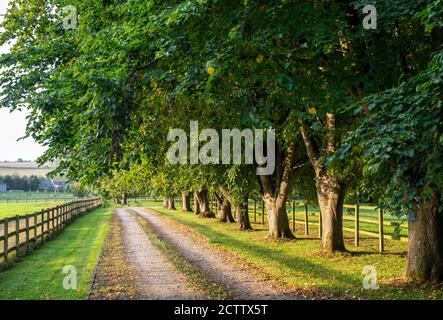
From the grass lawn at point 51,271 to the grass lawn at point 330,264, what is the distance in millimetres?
4363

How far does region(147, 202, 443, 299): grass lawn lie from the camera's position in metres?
10.1

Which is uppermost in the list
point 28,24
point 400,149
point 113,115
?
point 28,24

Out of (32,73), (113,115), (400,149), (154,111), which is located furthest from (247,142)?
(400,149)

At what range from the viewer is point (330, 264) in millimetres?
13984

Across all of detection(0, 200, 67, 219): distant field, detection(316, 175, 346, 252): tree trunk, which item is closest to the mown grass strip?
detection(316, 175, 346, 252): tree trunk

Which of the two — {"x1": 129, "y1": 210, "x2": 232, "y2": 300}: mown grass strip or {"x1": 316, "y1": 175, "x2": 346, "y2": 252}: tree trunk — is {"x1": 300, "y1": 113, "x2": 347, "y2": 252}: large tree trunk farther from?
{"x1": 129, "y1": 210, "x2": 232, "y2": 300}: mown grass strip

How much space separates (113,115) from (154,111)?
450cm

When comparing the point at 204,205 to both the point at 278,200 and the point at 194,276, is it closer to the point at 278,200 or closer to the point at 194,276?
the point at 278,200

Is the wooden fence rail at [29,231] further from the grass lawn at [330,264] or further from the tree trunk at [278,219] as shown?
the tree trunk at [278,219]

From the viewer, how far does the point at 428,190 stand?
7449mm

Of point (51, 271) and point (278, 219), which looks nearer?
point (51, 271)

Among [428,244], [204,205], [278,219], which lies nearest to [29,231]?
[278,219]

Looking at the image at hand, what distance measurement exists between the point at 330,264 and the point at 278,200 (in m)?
7.07
